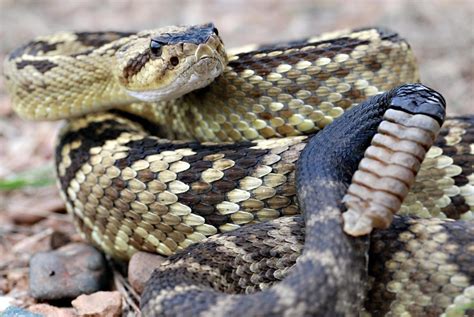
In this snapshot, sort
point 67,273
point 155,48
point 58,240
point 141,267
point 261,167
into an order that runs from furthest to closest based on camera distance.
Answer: point 58,240, point 67,273, point 155,48, point 141,267, point 261,167

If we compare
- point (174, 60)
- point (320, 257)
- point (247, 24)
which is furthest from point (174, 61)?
point (247, 24)

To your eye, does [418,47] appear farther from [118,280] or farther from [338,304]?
[338,304]

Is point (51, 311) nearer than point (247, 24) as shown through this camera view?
Yes

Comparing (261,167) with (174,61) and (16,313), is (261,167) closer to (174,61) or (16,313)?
(174,61)

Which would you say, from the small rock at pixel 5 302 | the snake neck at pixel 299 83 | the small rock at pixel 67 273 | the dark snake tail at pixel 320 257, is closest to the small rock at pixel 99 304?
the small rock at pixel 67 273

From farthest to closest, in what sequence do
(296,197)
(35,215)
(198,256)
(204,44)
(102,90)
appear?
(35,215) → (102,90) → (204,44) → (296,197) → (198,256)

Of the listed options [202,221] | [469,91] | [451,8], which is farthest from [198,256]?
[451,8]

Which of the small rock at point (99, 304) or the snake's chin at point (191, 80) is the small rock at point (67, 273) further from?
the snake's chin at point (191, 80)
